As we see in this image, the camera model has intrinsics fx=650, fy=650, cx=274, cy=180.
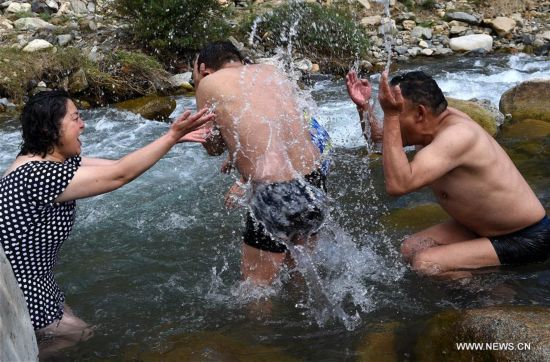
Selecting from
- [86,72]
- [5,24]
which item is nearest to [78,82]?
[86,72]

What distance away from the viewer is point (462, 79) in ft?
37.8

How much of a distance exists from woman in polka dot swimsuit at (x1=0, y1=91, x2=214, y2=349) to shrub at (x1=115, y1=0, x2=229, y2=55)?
29.0 ft

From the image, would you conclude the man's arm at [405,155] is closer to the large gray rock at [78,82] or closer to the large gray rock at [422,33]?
the large gray rock at [78,82]

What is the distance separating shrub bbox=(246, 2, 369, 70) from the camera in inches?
512

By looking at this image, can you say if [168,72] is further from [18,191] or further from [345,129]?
[18,191]

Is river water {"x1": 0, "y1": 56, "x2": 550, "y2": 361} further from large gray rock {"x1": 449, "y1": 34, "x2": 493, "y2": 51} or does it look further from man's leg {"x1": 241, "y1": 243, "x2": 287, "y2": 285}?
large gray rock {"x1": 449, "y1": 34, "x2": 493, "y2": 51}

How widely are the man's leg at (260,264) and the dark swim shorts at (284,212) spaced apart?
34 mm

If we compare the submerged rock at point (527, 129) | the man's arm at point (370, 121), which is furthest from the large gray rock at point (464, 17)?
the man's arm at point (370, 121)

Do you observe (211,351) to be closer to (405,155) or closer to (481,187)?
(405,155)

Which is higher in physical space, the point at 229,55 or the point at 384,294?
the point at 229,55

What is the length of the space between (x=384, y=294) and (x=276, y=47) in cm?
1028

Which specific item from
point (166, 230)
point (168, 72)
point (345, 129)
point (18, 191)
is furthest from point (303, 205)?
point (168, 72)

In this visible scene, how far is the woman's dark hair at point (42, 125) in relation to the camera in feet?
10.2

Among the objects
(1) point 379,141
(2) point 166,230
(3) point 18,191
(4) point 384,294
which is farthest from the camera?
(2) point 166,230
